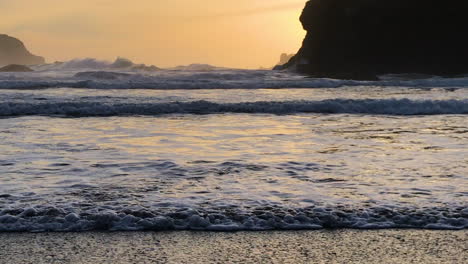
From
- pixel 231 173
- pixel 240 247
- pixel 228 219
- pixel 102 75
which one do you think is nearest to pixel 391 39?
pixel 102 75

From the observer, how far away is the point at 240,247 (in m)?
3.58

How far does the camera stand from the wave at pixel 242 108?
43.3 ft

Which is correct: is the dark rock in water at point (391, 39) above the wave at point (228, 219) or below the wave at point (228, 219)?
above

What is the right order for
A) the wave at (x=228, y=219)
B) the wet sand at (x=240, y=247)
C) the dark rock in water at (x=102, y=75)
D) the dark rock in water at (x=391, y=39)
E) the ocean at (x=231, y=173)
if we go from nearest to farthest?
the wet sand at (x=240, y=247) → the wave at (x=228, y=219) → the ocean at (x=231, y=173) → the dark rock in water at (x=102, y=75) → the dark rock in water at (x=391, y=39)

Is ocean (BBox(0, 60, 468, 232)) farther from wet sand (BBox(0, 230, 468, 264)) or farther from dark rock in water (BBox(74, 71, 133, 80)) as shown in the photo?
dark rock in water (BBox(74, 71, 133, 80))

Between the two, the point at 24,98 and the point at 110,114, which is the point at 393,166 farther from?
the point at 24,98

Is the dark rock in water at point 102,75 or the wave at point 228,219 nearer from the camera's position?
the wave at point 228,219

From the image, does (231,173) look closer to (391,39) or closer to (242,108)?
(242,108)

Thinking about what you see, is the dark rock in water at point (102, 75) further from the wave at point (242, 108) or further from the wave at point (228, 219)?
the wave at point (228, 219)

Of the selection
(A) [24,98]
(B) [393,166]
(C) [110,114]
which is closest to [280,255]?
(B) [393,166]

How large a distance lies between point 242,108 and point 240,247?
33.9ft

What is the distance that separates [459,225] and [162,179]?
112 inches

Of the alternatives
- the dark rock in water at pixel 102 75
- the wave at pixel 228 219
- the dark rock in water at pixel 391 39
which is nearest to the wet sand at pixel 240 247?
the wave at pixel 228 219

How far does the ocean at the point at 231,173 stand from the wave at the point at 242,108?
3.41ft
